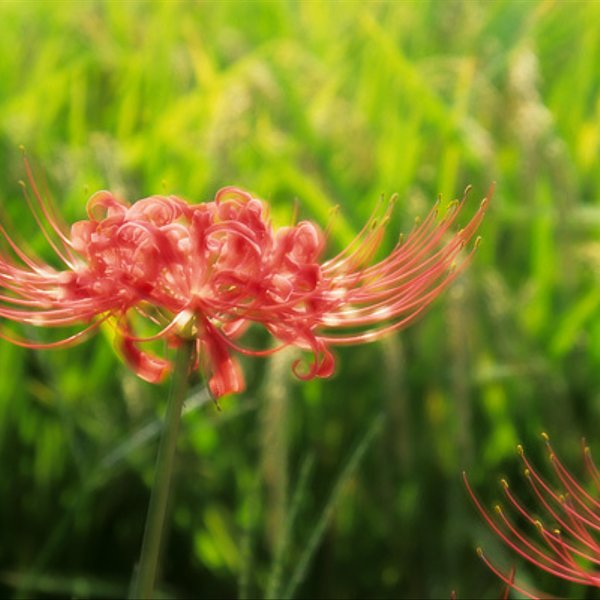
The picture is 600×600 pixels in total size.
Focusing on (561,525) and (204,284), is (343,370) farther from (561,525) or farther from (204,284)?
(204,284)

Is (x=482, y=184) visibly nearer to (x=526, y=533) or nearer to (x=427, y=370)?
(x=427, y=370)

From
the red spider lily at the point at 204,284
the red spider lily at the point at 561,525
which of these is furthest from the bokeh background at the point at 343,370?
the red spider lily at the point at 204,284

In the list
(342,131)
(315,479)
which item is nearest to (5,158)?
(342,131)

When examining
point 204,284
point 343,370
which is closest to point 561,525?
point 204,284

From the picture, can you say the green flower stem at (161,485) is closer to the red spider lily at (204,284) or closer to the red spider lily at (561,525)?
the red spider lily at (204,284)

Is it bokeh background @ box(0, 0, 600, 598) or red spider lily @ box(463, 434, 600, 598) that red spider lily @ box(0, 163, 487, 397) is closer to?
red spider lily @ box(463, 434, 600, 598)

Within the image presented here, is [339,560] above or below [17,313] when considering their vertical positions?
below
